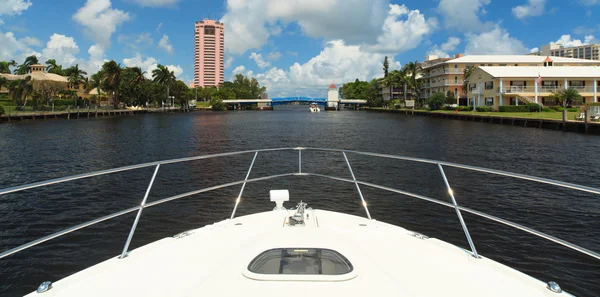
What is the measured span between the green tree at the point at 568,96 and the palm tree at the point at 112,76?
8758 centimetres

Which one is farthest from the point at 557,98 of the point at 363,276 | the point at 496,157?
the point at 363,276

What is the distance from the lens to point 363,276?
2873mm

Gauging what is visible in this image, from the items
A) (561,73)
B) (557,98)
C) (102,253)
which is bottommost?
(102,253)

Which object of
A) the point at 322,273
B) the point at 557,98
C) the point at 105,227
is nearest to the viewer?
the point at 322,273

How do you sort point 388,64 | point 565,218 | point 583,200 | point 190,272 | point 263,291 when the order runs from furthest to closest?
point 388,64 < point 583,200 < point 565,218 < point 190,272 < point 263,291

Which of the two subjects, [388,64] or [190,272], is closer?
[190,272]

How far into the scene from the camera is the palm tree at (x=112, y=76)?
91062 mm

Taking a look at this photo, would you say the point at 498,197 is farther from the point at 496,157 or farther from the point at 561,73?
the point at 561,73

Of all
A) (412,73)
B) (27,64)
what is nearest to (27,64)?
(27,64)

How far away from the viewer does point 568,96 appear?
5275 centimetres

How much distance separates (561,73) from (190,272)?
69.0m

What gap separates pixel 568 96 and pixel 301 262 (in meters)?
61.8

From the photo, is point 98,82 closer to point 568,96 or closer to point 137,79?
point 137,79

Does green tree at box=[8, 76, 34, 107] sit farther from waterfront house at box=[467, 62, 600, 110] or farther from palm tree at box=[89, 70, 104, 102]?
waterfront house at box=[467, 62, 600, 110]
